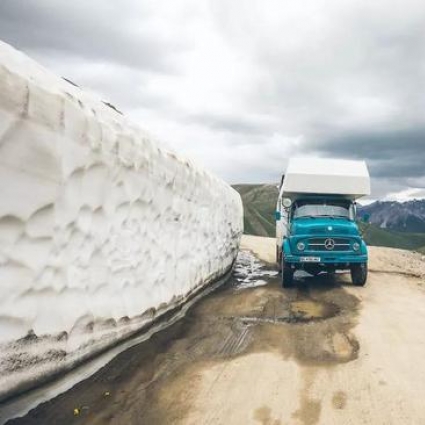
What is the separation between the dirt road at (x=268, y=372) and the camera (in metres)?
4.66

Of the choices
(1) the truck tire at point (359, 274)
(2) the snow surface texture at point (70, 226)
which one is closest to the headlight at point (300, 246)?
(1) the truck tire at point (359, 274)

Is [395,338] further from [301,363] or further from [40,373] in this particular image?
[40,373]

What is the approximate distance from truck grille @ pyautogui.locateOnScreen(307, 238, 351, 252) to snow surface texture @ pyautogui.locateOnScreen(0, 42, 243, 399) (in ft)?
15.7

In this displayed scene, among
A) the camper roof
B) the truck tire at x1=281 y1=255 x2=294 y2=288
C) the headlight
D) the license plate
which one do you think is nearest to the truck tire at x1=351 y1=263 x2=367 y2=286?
the license plate

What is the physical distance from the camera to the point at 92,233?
583 cm

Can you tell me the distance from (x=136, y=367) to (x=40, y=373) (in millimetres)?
1577

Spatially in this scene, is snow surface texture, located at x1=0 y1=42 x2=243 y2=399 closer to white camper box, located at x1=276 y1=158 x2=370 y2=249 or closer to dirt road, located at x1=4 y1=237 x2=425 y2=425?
dirt road, located at x1=4 y1=237 x2=425 y2=425

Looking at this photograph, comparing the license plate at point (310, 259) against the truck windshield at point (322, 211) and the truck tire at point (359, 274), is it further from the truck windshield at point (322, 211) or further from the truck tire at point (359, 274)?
the truck windshield at point (322, 211)

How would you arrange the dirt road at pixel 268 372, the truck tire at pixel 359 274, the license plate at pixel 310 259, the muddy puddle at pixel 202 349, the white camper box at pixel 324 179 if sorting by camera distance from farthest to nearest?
the white camper box at pixel 324 179 < the truck tire at pixel 359 274 < the license plate at pixel 310 259 < the muddy puddle at pixel 202 349 < the dirt road at pixel 268 372

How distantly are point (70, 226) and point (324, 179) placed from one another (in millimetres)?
8580

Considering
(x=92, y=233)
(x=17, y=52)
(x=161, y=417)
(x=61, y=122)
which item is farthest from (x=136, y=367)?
(x=17, y=52)

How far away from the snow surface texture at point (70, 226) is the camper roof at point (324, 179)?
503 cm

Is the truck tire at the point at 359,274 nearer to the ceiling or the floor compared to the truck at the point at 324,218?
nearer to the floor

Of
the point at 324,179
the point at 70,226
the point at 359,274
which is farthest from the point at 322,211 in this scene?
the point at 70,226
